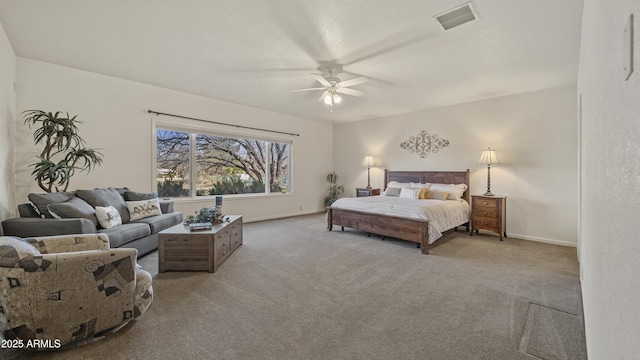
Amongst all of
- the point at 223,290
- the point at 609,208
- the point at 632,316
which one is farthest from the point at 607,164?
the point at 223,290

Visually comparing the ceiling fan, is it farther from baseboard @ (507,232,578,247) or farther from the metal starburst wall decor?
baseboard @ (507,232,578,247)

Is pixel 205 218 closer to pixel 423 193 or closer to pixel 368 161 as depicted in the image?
pixel 423 193

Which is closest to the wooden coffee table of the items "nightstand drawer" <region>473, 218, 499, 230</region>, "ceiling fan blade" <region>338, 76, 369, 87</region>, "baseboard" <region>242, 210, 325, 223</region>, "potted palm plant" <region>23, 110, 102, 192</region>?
"potted palm plant" <region>23, 110, 102, 192</region>

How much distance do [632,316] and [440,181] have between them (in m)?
5.42

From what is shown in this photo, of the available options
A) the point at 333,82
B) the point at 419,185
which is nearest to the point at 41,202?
the point at 333,82

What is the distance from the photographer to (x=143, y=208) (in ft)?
12.6

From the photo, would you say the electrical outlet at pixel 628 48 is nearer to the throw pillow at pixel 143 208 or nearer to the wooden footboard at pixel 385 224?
the wooden footboard at pixel 385 224

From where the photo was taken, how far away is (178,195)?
16.7ft

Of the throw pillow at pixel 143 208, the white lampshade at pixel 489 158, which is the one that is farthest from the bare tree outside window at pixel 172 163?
the white lampshade at pixel 489 158

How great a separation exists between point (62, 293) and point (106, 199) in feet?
7.40

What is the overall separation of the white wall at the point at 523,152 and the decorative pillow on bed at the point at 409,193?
94 centimetres

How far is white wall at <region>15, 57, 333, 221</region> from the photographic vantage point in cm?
356

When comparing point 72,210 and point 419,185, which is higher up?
point 419,185

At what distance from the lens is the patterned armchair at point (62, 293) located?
5.40ft
